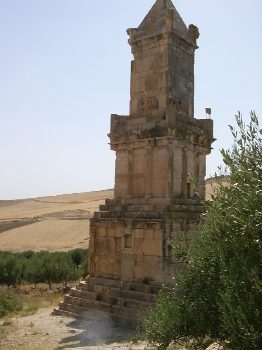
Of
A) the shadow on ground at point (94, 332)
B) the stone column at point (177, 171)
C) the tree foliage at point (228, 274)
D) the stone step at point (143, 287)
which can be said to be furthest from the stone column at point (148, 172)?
the tree foliage at point (228, 274)

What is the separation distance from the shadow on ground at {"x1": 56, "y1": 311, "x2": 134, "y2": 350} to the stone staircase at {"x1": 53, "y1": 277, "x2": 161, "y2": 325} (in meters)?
0.25

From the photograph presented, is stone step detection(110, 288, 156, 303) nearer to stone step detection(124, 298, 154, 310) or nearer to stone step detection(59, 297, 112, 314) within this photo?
stone step detection(124, 298, 154, 310)

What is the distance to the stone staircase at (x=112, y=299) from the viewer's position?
42.8ft

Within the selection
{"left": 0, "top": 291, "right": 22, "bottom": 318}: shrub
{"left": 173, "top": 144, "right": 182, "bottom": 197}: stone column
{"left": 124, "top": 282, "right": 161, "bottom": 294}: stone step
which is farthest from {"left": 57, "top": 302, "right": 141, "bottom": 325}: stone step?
{"left": 173, "top": 144, "right": 182, "bottom": 197}: stone column

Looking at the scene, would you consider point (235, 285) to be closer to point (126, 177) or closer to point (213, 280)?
point (213, 280)

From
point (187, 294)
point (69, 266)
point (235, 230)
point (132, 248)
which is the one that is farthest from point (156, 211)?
point (69, 266)

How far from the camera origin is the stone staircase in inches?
513

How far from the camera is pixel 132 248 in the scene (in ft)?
47.1

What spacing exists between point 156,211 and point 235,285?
7.93 metres

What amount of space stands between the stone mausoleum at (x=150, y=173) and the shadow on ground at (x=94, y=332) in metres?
0.37

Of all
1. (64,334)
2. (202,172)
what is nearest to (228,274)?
(64,334)

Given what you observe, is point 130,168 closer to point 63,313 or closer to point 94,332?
point 63,313

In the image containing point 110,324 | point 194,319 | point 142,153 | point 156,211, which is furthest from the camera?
point 142,153

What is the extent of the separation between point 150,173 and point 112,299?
4590 millimetres
